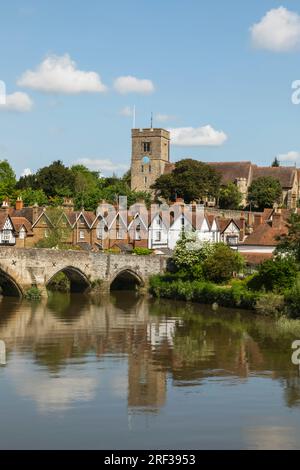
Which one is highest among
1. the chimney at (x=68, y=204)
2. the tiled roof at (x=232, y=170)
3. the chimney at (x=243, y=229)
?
the tiled roof at (x=232, y=170)

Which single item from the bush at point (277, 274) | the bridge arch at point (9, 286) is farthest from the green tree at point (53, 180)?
the bush at point (277, 274)

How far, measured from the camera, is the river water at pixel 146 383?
20266 mm

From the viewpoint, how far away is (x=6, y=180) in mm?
92750

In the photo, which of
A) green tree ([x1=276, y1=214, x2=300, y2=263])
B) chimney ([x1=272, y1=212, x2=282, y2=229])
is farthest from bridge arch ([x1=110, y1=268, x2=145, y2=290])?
green tree ([x1=276, y1=214, x2=300, y2=263])

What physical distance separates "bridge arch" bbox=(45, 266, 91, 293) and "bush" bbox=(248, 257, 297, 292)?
1375cm

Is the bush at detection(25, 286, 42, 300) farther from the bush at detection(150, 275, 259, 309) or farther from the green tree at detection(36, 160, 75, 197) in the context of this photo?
the green tree at detection(36, 160, 75, 197)

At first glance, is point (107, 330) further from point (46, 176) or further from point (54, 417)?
point (46, 176)

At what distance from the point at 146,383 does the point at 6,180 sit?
69.6 metres

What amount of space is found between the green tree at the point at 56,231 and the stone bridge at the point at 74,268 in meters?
6.47

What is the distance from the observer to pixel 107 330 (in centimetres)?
3881

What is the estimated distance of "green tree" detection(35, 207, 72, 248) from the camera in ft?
210

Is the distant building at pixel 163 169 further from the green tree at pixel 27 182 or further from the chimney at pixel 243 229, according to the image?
the chimney at pixel 243 229

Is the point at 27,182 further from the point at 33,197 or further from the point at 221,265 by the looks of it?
the point at 221,265

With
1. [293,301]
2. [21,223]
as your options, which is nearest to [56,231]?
[21,223]
